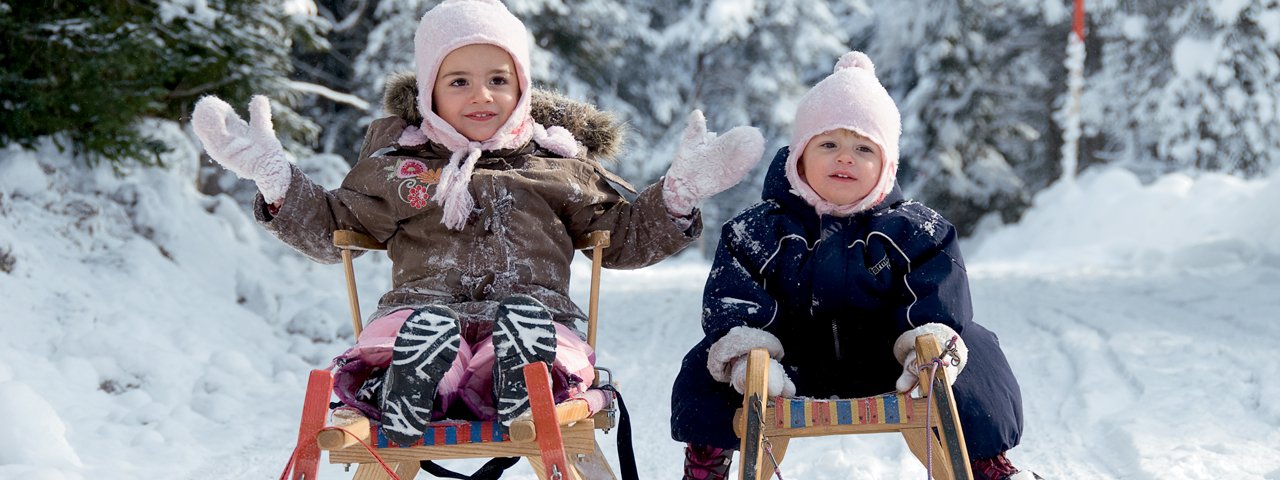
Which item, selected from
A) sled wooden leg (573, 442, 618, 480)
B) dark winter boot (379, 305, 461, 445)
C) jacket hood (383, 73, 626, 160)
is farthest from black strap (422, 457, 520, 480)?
jacket hood (383, 73, 626, 160)

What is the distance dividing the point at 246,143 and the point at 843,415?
1776 mm

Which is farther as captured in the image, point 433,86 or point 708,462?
point 433,86

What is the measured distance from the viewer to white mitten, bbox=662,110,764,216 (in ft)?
10.6

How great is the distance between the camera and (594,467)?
3.23 m

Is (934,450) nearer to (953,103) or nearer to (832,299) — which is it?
(832,299)

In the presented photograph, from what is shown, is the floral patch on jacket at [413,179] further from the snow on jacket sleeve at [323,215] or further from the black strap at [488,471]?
the black strap at [488,471]

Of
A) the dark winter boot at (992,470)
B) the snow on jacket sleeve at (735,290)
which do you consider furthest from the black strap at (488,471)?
the dark winter boot at (992,470)

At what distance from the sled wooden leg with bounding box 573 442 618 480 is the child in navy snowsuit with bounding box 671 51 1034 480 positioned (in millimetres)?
228

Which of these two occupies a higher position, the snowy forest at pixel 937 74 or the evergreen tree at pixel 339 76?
the snowy forest at pixel 937 74

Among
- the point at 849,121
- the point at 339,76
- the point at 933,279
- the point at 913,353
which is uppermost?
the point at 339,76

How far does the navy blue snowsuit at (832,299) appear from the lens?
3002 millimetres

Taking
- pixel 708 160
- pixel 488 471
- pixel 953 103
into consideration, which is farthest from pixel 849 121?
pixel 953 103

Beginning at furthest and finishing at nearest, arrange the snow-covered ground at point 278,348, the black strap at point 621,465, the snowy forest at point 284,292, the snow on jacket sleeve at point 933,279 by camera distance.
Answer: the snowy forest at point 284,292, the snow-covered ground at point 278,348, the black strap at point 621,465, the snow on jacket sleeve at point 933,279

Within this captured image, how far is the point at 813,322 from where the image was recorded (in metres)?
3.18
